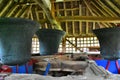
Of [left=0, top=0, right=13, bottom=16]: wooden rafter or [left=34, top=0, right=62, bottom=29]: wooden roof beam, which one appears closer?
[left=34, top=0, right=62, bottom=29]: wooden roof beam

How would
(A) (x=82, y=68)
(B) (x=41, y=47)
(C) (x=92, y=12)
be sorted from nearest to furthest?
(A) (x=82, y=68) < (B) (x=41, y=47) < (C) (x=92, y=12)

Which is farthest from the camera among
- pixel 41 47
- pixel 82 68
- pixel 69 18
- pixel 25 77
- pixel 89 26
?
pixel 89 26

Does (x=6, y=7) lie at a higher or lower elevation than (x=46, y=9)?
higher

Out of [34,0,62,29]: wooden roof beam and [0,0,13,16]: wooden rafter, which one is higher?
[0,0,13,16]: wooden rafter

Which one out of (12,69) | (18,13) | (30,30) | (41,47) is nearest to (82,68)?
(30,30)

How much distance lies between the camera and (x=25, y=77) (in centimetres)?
193

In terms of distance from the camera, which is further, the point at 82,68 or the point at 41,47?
the point at 41,47

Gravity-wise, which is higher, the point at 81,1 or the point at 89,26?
the point at 81,1

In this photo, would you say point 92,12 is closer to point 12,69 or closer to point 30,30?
point 12,69

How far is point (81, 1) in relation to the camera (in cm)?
983

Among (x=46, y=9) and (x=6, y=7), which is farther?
(x=6, y=7)

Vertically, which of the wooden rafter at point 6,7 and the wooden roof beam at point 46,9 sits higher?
the wooden rafter at point 6,7

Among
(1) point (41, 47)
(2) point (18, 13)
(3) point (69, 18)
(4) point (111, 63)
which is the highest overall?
(2) point (18, 13)

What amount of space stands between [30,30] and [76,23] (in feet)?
30.3
